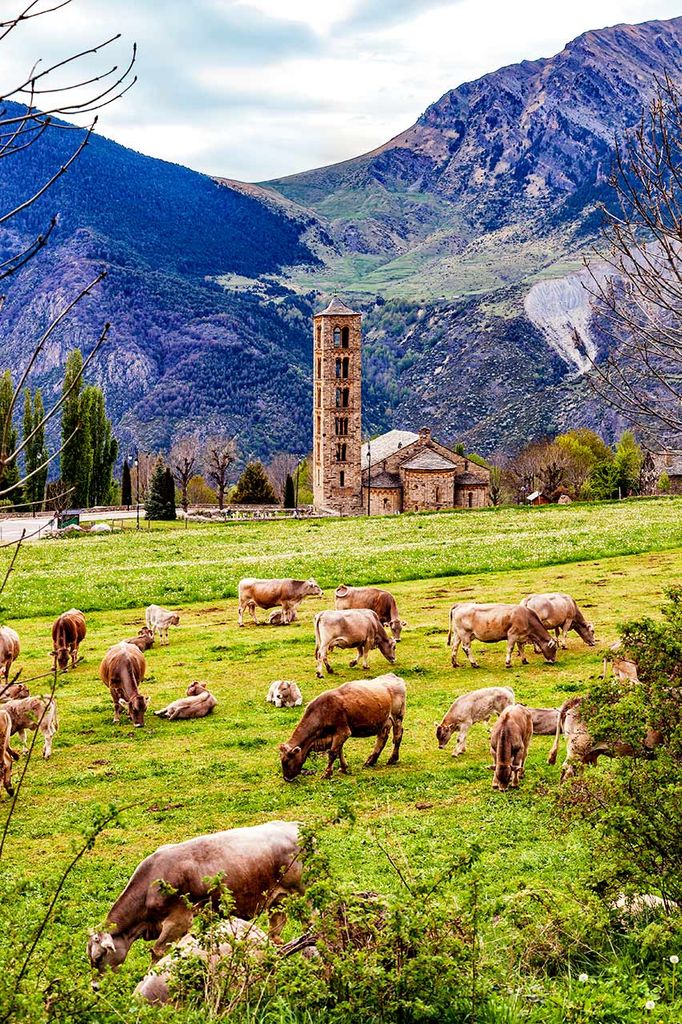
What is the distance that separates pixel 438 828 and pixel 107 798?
15.6 feet

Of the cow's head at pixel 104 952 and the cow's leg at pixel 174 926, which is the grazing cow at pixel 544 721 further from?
the cow's head at pixel 104 952

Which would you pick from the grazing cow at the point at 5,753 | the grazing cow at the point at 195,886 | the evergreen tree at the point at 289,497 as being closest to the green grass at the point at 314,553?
the grazing cow at the point at 5,753

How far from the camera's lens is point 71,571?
39.1 metres

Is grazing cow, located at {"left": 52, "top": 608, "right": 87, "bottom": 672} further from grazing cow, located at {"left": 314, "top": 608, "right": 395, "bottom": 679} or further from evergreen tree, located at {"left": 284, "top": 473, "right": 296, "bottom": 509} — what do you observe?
evergreen tree, located at {"left": 284, "top": 473, "right": 296, "bottom": 509}

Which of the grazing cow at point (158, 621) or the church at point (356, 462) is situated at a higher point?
the church at point (356, 462)

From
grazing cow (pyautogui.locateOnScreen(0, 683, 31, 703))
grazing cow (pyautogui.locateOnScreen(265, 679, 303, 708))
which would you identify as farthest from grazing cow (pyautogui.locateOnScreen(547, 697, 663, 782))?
grazing cow (pyautogui.locateOnScreen(0, 683, 31, 703))

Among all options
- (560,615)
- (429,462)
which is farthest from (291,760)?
(429,462)

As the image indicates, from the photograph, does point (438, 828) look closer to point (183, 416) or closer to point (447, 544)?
point (447, 544)

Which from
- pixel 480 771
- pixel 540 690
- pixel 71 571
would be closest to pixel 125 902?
pixel 480 771

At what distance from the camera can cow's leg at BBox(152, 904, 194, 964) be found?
8359mm

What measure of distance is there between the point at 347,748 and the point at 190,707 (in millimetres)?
3392

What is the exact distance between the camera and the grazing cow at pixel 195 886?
8383 millimetres

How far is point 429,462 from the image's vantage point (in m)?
96.6

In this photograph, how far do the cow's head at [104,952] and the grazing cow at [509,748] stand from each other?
20.5 feet
